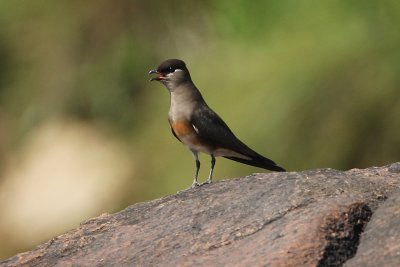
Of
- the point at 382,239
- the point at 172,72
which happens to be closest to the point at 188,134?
the point at 172,72

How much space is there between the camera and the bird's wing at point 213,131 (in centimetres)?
742

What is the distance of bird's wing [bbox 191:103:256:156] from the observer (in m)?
7.42

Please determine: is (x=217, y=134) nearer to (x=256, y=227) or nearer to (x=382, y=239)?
(x=256, y=227)

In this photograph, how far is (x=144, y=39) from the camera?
12.5 meters

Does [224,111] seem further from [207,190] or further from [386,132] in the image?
[207,190]

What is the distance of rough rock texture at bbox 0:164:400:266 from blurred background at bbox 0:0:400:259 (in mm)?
3612

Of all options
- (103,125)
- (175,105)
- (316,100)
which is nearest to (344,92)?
(316,100)

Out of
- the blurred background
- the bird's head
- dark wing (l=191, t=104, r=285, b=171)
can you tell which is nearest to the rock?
dark wing (l=191, t=104, r=285, b=171)

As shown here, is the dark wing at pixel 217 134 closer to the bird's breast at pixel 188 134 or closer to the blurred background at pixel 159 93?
the bird's breast at pixel 188 134

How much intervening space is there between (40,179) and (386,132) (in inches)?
168

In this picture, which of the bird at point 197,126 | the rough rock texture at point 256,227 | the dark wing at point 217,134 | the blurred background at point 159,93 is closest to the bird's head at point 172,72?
the bird at point 197,126

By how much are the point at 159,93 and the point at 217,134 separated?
4.30 meters

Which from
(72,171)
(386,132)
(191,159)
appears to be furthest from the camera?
(72,171)

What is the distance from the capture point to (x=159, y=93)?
11742 millimetres
